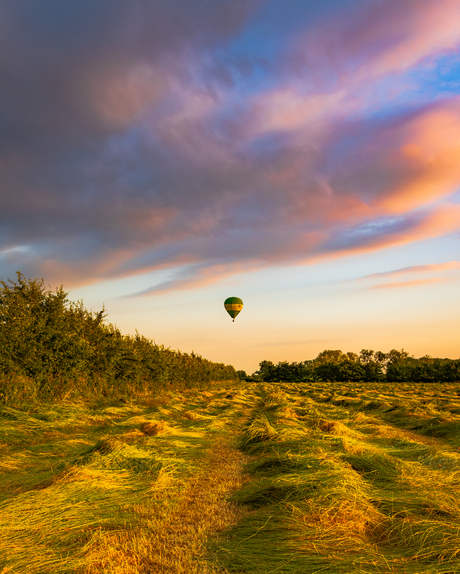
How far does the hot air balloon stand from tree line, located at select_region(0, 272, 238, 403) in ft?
49.0

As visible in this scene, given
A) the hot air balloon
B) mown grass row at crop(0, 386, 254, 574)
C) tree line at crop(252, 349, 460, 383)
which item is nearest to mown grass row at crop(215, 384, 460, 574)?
mown grass row at crop(0, 386, 254, 574)

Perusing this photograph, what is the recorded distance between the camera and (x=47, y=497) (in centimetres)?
370

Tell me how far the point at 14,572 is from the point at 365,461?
13.3 ft

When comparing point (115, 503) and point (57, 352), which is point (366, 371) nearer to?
point (57, 352)

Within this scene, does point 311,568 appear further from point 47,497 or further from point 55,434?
point 55,434

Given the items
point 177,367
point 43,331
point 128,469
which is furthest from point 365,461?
point 177,367

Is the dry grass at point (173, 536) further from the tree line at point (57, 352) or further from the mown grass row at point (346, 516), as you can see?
the tree line at point (57, 352)

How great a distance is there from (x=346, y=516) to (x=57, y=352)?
12.6 m

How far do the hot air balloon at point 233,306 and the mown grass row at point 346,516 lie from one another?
2999 centimetres

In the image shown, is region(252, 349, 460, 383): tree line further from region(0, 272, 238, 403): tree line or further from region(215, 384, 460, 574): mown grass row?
region(215, 384, 460, 574): mown grass row

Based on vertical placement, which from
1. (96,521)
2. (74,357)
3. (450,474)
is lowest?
(450,474)

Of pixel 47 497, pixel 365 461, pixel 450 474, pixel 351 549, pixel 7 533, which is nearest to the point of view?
pixel 351 549

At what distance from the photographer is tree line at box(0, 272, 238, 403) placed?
38.6ft

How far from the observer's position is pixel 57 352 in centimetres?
1337
